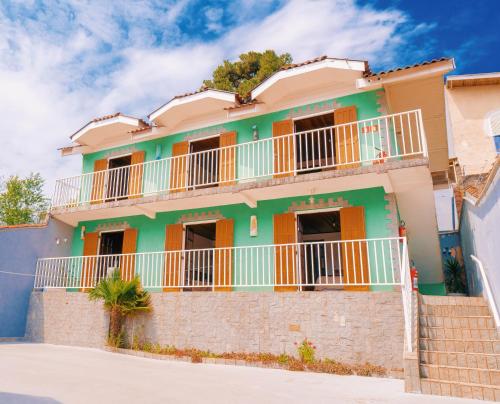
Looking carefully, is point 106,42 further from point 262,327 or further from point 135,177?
point 262,327

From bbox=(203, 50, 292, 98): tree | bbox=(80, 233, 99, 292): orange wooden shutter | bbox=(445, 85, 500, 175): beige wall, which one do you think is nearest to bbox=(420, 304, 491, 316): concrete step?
bbox=(80, 233, 99, 292): orange wooden shutter

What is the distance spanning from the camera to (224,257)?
9586mm

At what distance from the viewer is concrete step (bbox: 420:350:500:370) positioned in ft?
17.9

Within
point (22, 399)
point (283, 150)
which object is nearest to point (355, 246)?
→ point (283, 150)

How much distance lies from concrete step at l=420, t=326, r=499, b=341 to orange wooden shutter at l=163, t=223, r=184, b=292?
6.05m

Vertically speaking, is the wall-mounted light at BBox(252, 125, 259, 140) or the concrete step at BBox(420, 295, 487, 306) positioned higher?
the wall-mounted light at BBox(252, 125, 259, 140)

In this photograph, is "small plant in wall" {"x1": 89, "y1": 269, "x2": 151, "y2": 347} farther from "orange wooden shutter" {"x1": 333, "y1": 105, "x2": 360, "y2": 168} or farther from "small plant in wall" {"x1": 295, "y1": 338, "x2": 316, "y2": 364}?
"orange wooden shutter" {"x1": 333, "y1": 105, "x2": 360, "y2": 168}

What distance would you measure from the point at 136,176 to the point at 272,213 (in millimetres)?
5098

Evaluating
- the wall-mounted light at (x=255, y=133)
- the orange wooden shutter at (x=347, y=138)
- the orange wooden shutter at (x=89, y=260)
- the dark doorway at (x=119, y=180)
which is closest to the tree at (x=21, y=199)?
the dark doorway at (x=119, y=180)

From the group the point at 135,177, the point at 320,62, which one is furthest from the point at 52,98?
the point at 320,62

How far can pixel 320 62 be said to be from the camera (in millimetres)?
9242

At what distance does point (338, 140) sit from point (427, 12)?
6.80m

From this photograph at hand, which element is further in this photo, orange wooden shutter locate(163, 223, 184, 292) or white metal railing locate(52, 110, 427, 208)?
orange wooden shutter locate(163, 223, 184, 292)

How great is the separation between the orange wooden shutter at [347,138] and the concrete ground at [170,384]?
5042 mm
